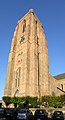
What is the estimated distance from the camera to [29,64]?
5509 centimetres

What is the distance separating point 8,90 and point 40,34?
2469 cm

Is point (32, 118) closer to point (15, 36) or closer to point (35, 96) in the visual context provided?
point (35, 96)

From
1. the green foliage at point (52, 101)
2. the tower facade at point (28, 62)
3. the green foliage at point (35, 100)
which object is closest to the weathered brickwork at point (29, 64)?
the tower facade at point (28, 62)

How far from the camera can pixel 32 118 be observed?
24.5m

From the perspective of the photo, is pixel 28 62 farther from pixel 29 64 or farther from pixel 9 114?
pixel 9 114

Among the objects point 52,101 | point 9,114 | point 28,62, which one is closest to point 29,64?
point 28,62

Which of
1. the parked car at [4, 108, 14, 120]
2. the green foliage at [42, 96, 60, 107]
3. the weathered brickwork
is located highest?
the weathered brickwork

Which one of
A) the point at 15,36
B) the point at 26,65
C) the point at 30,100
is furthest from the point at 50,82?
the point at 15,36

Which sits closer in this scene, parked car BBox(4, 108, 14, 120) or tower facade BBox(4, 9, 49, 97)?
parked car BBox(4, 108, 14, 120)

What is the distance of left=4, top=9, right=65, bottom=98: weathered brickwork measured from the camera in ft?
169

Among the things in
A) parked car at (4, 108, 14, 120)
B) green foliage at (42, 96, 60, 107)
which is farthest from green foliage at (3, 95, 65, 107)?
parked car at (4, 108, 14, 120)

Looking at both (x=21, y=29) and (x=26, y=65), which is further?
(x=21, y=29)

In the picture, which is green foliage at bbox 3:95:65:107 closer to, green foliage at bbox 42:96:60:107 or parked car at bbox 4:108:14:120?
green foliage at bbox 42:96:60:107

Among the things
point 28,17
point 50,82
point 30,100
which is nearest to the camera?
point 30,100
